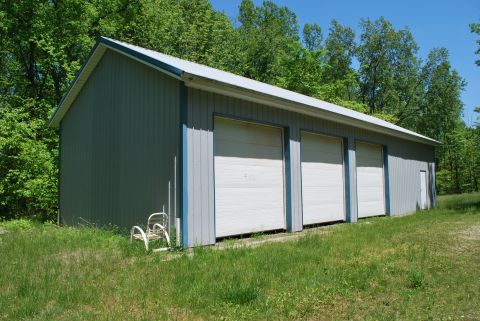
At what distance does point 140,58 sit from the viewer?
9188mm

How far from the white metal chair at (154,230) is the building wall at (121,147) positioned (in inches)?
7.9

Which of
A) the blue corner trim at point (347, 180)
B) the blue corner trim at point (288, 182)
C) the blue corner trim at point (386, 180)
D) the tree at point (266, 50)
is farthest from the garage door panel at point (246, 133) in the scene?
the tree at point (266, 50)

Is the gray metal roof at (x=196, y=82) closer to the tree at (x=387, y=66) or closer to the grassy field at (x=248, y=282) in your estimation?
the grassy field at (x=248, y=282)

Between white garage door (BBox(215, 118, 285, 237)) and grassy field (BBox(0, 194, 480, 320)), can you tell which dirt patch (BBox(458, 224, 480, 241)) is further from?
white garage door (BBox(215, 118, 285, 237))

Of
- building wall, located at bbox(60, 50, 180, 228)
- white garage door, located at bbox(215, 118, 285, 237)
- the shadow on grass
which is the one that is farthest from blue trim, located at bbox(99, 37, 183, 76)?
the shadow on grass

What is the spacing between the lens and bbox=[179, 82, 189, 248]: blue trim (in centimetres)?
788

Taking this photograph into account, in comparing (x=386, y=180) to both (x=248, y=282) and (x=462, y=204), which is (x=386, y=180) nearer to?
(x=462, y=204)

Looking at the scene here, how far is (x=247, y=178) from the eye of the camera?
9750 mm

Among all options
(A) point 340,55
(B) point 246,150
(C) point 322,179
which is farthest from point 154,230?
(A) point 340,55

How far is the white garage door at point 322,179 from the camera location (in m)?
11.6

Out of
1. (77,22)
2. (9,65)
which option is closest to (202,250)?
(77,22)

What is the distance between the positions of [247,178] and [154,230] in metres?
2.62

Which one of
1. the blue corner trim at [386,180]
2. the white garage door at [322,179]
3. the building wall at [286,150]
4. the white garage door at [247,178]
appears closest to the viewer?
the building wall at [286,150]

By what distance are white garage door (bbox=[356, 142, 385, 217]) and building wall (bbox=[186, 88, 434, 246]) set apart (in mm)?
418
